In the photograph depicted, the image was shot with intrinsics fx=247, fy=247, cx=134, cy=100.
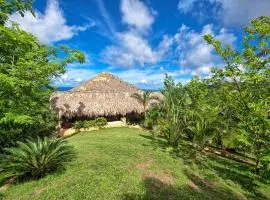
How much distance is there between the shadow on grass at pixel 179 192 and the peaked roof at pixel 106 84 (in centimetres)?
2302

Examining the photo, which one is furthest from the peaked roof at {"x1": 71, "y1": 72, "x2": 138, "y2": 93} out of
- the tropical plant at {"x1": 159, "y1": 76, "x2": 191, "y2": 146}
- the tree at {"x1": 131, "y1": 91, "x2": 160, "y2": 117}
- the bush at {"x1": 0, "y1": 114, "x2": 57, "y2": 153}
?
the bush at {"x1": 0, "y1": 114, "x2": 57, "y2": 153}

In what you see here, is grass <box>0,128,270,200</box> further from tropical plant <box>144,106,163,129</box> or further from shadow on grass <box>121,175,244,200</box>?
tropical plant <box>144,106,163,129</box>

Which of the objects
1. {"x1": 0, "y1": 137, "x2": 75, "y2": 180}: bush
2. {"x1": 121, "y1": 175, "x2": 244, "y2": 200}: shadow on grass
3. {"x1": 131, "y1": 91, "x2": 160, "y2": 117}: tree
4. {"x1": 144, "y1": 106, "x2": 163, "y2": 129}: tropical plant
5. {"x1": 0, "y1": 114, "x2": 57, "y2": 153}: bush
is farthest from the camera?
{"x1": 131, "y1": 91, "x2": 160, "y2": 117}: tree

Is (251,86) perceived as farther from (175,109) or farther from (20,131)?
(20,131)

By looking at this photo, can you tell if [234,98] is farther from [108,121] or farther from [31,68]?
[108,121]

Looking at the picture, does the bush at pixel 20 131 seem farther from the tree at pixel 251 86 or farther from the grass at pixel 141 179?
the tree at pixel 251 86

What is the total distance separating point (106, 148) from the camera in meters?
14.9

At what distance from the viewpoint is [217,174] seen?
42.0 ft

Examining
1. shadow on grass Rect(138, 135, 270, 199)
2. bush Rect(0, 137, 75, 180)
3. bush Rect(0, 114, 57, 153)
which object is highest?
bush Rect(0, 114, 57, 153)

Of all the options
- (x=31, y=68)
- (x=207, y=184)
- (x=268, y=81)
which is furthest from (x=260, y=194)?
(x=31, y=68)

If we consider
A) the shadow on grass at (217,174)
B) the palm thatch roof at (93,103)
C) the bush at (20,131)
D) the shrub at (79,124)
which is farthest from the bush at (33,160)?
the palm thatch roof at (93,103)

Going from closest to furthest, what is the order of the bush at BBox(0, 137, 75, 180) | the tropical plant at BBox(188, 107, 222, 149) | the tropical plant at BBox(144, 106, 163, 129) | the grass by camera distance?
1. the grass
2. the bush at BBox(0, 137, 75, 180)
3. the tropical plant at BBox(188, 107, 222, 149)
4. the tropical plant at BBox(144, 106, 163, 129)

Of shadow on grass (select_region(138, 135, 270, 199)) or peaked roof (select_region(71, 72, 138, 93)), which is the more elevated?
peaked roof (select_region(71, 72, 138, 93))

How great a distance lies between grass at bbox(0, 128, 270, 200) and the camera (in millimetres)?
8945
